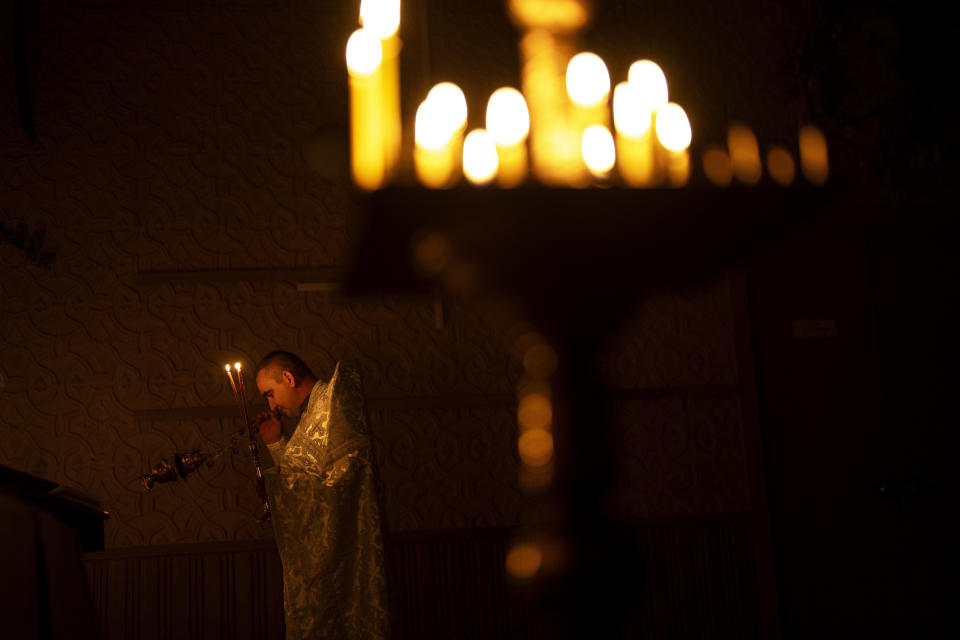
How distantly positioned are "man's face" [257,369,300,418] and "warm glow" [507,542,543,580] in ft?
7.40

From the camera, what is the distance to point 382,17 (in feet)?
3.43

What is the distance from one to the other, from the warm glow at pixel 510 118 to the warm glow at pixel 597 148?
3.9 inches

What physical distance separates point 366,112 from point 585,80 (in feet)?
1.24

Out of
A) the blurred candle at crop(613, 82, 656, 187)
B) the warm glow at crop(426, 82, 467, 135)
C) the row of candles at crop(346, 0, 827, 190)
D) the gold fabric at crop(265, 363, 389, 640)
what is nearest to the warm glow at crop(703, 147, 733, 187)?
the row of candles at crop(346, 0, 827, 190)

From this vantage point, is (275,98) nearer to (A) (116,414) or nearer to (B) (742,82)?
(A) (116,414)

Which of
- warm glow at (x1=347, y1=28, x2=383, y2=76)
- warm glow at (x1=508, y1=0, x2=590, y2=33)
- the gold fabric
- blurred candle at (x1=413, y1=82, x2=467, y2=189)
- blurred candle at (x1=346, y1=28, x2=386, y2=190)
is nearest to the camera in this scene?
blurred candle at (x1=346, y1=28, x2=386, y2=190)

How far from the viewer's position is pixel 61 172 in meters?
3.33

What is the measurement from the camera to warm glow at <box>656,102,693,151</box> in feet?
3.29

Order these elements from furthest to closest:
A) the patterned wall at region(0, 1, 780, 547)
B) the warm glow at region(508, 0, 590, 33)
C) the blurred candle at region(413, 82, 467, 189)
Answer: the patterned wall at region(0, 1, 780, 547)
the warm glow at region(508, 0, 590, 33)
the blurred candle at region(413, 82, 467, 189)

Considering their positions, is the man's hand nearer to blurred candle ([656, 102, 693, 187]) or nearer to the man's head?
the man's head

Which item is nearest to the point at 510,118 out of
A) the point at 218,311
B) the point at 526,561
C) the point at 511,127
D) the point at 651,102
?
the point at 511,127

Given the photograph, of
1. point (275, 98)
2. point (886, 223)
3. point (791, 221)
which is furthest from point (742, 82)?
point (791, 221)

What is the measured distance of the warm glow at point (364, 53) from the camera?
104 cm

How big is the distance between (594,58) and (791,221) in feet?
1.56
